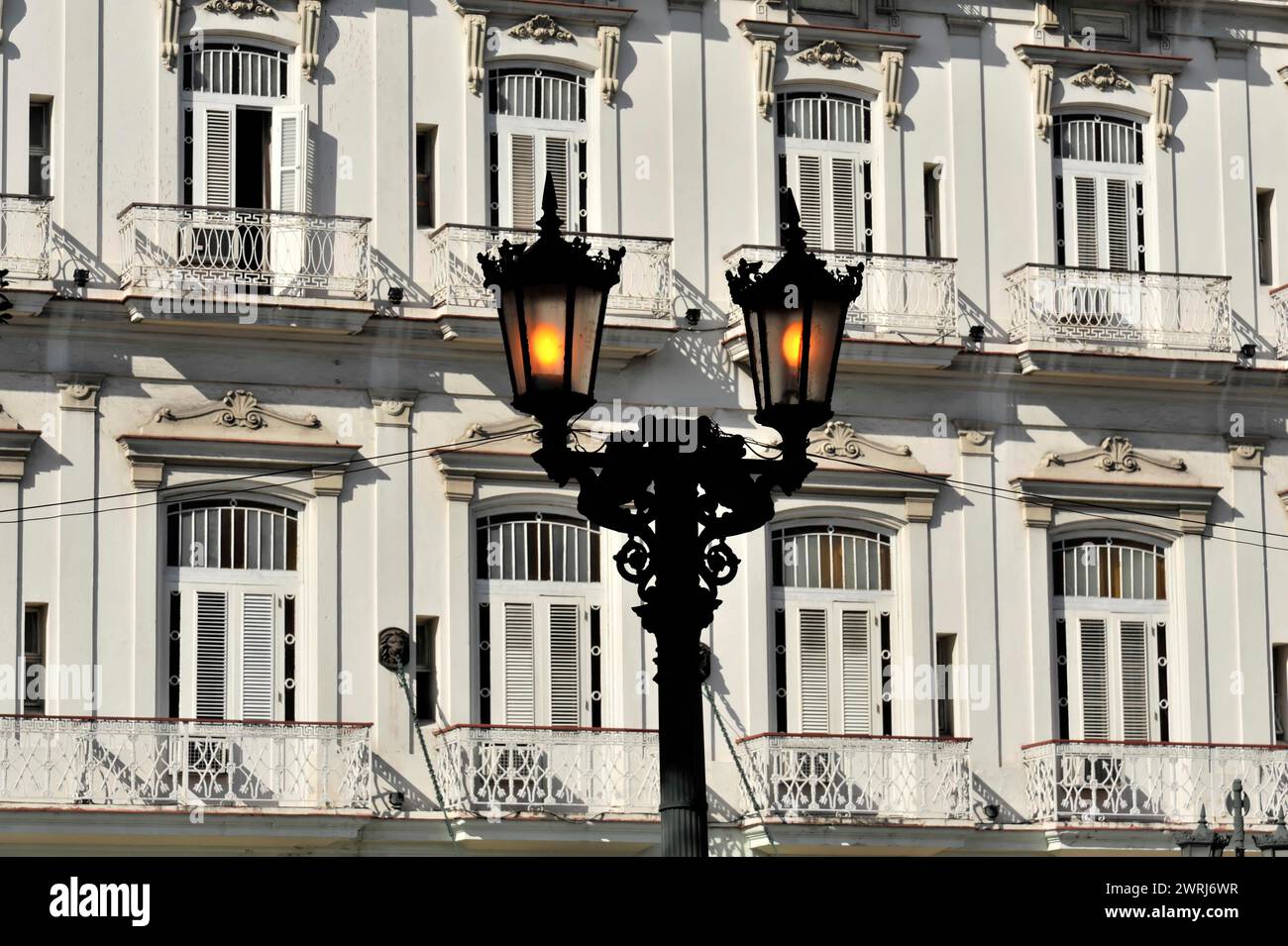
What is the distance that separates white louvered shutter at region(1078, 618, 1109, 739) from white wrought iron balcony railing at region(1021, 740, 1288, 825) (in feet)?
1.89

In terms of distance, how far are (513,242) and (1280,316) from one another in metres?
7.96

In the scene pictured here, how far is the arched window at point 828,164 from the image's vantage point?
2658 cm

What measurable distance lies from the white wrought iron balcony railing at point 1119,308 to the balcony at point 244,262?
251 inches

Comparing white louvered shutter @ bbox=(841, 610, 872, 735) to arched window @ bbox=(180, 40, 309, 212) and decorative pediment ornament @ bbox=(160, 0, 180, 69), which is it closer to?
arched window @ bbox=(180, 40, 309, 212)

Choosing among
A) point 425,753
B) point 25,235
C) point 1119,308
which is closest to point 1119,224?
point 1119,308

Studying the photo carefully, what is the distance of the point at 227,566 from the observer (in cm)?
2452

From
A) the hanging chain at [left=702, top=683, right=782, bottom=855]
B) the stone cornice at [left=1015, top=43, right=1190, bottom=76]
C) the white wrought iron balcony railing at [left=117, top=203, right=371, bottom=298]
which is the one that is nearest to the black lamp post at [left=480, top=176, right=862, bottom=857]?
the white wrought iron balcony railing at [left=117, top=203, right=371, bottom=298]

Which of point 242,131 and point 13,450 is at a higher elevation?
point 242,131

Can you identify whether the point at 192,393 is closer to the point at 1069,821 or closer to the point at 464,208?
the point at 464,208

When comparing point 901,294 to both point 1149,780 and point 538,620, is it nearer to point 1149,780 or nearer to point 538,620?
point 538,620

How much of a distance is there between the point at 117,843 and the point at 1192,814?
9922mm

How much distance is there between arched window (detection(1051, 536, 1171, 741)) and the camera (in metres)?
26.6

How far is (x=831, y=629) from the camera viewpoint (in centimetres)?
2602
